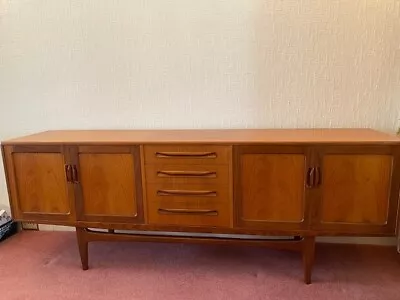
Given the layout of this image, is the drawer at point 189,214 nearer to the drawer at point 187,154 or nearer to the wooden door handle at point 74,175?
the drawer at point 187,154

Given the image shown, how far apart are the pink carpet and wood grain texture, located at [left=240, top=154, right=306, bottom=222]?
36 cm

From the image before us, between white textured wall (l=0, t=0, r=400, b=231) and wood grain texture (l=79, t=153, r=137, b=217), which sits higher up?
white textured wall (l=0, t=0, r=400, b=231)

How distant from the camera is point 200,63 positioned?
2072mm

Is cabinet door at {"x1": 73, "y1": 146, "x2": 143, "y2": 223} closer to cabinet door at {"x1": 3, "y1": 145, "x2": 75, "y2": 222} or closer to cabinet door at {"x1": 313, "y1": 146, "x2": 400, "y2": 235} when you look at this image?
cabinet door at {"x1": 3, "y1": 145, "x2": 75, "y2": 222}

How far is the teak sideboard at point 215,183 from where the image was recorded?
5.31 ft

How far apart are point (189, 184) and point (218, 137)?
0.27m

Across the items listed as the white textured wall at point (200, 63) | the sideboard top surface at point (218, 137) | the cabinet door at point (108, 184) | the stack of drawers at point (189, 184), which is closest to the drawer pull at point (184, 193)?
the stack of drawers at point (189, 184)

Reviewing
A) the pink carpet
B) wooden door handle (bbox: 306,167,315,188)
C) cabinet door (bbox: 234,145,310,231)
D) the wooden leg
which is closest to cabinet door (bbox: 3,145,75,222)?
the wooden leg

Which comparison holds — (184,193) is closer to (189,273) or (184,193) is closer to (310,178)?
(189,273)

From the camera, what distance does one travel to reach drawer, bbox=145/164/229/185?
171cm

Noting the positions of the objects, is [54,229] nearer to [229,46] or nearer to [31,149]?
[31,149]

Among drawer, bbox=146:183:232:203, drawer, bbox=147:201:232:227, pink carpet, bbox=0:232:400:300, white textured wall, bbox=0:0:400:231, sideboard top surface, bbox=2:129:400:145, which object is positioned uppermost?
white textured wall, bbox=0:0:400:231

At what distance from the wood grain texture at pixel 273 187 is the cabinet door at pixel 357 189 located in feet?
0.31

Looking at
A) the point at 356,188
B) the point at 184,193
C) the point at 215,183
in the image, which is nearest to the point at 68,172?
the point at 184,193
